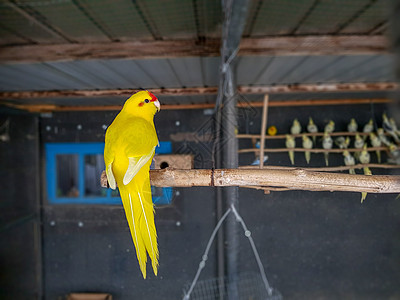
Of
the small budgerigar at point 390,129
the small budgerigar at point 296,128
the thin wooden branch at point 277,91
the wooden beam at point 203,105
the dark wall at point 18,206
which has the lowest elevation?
the dark wall at point 18,206

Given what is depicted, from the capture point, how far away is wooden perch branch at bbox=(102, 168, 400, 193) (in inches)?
15.7

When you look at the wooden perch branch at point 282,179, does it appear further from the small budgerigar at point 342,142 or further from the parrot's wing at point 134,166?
the small budgerigar at point 342,142

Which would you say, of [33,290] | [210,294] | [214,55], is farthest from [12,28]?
[210,294]

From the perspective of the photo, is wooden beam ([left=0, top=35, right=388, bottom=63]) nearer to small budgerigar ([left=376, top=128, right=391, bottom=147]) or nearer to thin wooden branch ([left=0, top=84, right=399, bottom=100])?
thin wooden branch ([left=0, top=84, right=399, bottom=100])

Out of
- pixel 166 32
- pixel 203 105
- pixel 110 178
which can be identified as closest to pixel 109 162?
pixel 110 178

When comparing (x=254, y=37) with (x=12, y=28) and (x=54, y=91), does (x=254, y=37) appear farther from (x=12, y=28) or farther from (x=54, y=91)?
(x=54, y=91)

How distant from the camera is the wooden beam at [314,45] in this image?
0.78 meters

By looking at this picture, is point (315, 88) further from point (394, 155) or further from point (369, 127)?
point (394, 155)

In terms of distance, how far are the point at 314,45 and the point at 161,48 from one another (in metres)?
0.58

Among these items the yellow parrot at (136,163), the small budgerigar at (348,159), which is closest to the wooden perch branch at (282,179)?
the yellow parrot at (136,163)

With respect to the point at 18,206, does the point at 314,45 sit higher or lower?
higher

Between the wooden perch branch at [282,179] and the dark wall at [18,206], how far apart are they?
1.20 meters

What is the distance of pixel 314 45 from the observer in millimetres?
817

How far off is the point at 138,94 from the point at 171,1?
1.22 feet
